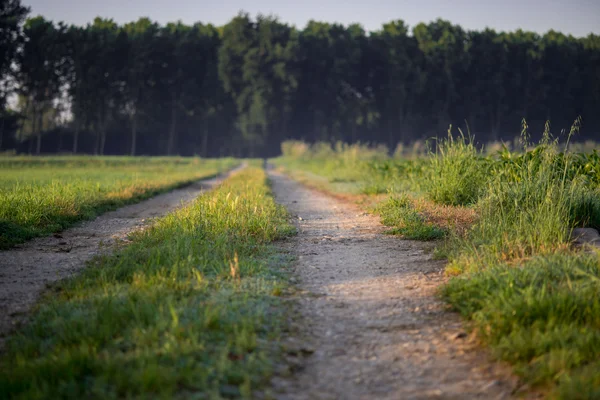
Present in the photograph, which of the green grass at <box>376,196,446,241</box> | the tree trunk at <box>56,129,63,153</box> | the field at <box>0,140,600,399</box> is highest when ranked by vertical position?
the tree trunk at <box>56,129,63,153</box>

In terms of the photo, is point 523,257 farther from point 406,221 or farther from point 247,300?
point 406,221

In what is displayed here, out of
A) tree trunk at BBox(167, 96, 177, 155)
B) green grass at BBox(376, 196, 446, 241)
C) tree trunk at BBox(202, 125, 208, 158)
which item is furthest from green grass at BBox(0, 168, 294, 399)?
tree trunk at BBox(202, 125, 208, 158)

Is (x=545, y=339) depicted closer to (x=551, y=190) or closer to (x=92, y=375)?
(x=92, y=375)

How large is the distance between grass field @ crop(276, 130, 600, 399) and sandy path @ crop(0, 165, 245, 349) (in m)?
3.87

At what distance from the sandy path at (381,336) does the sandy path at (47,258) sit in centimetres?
249

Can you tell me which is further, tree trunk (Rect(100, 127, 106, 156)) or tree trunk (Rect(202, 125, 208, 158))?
tree trunk (Rect(202, 125, 208, 158))

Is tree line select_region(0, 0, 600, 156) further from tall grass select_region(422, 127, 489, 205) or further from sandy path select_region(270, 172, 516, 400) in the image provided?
sandy path select_region(270, 172, 516, 400)

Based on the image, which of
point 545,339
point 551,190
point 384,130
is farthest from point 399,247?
point 384,130

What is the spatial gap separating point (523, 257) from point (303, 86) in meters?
58.0

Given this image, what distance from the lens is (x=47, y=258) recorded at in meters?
7.08

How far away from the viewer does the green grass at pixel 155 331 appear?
10.7 feet

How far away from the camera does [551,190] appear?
22.9 ft

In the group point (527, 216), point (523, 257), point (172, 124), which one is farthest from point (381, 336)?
point (172, 124)

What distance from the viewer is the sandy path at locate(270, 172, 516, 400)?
347 cm
